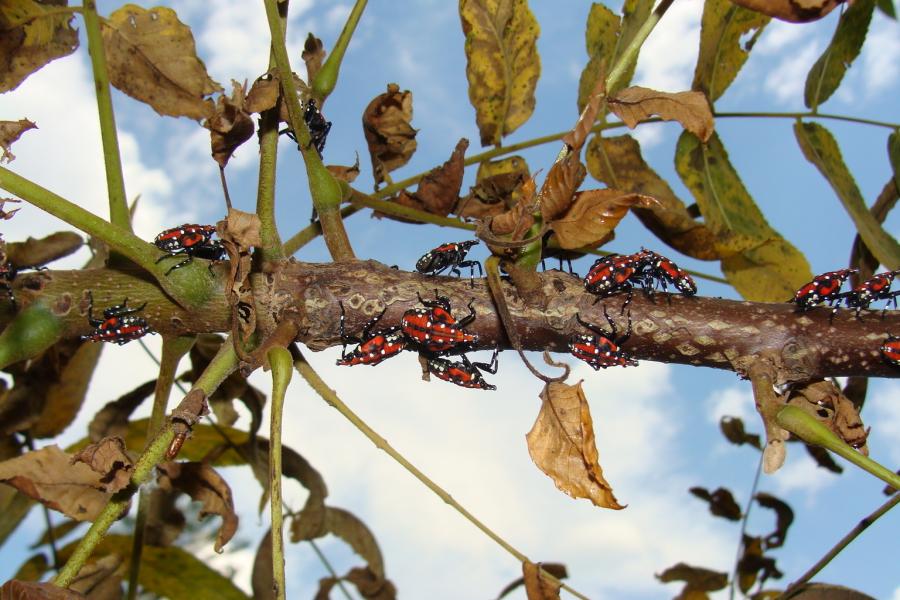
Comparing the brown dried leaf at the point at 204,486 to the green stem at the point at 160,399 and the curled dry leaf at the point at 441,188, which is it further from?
the curled dry leaf at the point at 441,188

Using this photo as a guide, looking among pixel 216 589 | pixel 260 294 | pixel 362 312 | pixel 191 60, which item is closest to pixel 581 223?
pixel 362 312

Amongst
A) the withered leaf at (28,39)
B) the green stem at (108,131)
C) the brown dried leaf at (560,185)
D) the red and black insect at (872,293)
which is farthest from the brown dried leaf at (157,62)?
the red and black insect at (872,293)

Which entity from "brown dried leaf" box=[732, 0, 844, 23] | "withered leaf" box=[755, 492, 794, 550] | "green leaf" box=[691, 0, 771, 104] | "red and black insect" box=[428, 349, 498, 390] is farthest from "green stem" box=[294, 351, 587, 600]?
"withered leaf" box=[755, 492, 794, 550]

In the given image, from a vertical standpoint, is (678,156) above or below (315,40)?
above

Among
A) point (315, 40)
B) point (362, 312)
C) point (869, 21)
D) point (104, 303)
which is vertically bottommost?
point (104, 303)

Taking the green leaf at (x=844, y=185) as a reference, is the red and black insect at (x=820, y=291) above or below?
below

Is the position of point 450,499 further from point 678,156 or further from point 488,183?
point 678,156
